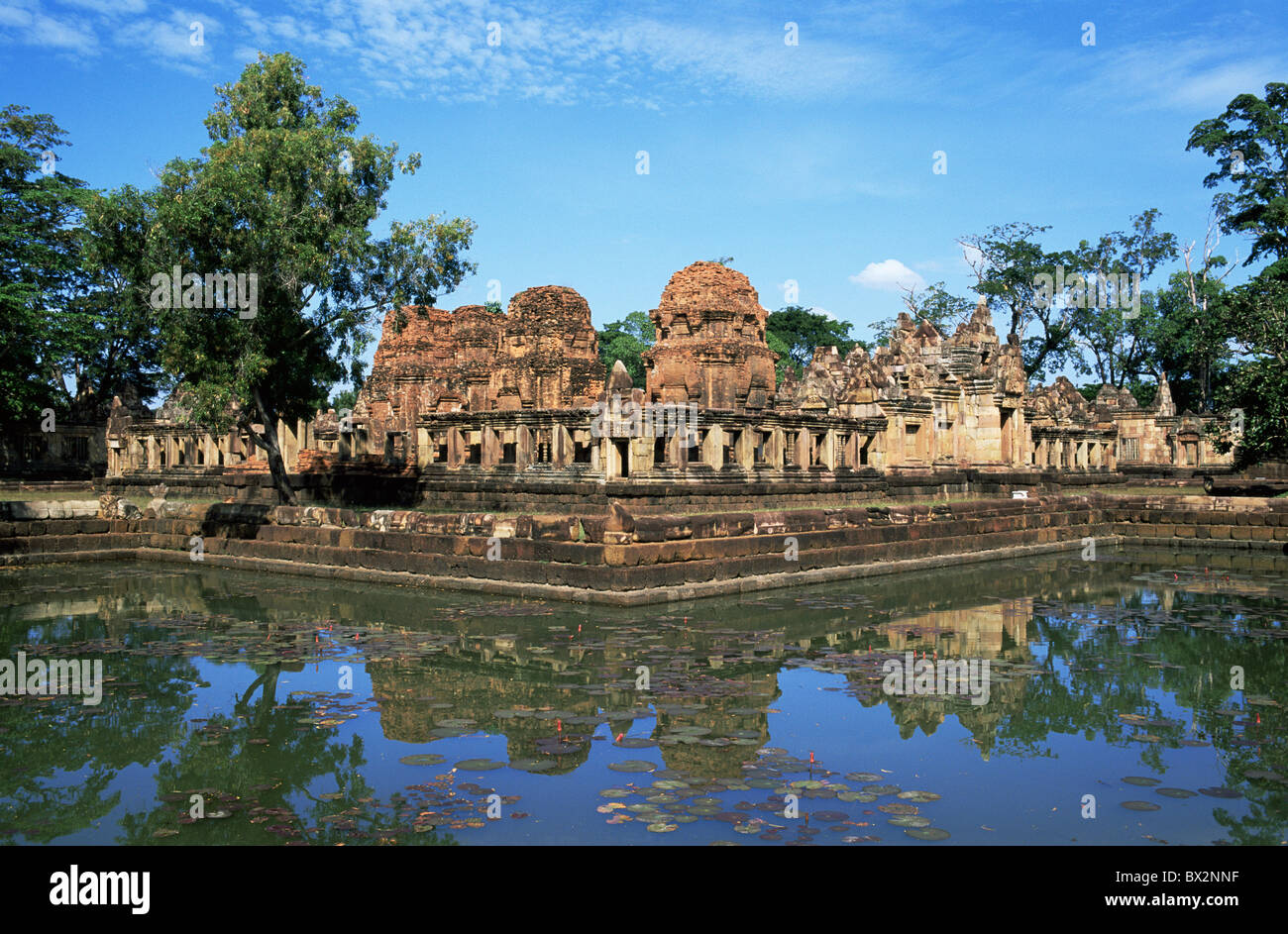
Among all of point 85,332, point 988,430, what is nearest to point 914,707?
point 988,430

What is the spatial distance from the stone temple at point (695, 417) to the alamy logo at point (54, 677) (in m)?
8.55

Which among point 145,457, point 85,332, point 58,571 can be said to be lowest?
point 58,571

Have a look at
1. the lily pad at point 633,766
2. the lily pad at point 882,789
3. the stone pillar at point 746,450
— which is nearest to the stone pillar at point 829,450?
the stone pillar at point 746,450

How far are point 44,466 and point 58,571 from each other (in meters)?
18.1

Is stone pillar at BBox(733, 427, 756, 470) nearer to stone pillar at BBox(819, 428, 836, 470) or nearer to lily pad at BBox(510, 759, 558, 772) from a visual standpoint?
stone pillar at BBox(819, 428, 836, 470)

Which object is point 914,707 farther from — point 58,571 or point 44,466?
point 44,466

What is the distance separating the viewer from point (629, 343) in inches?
2206

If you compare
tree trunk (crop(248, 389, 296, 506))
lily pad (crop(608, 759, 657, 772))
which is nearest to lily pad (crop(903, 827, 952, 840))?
lily pad (crop(608, 759, 657, 772))

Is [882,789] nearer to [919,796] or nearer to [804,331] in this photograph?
[919,796]

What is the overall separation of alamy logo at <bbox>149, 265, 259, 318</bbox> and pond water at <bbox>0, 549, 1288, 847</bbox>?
480cm

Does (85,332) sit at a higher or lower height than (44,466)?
higher

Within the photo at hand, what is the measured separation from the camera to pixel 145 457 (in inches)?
1005
